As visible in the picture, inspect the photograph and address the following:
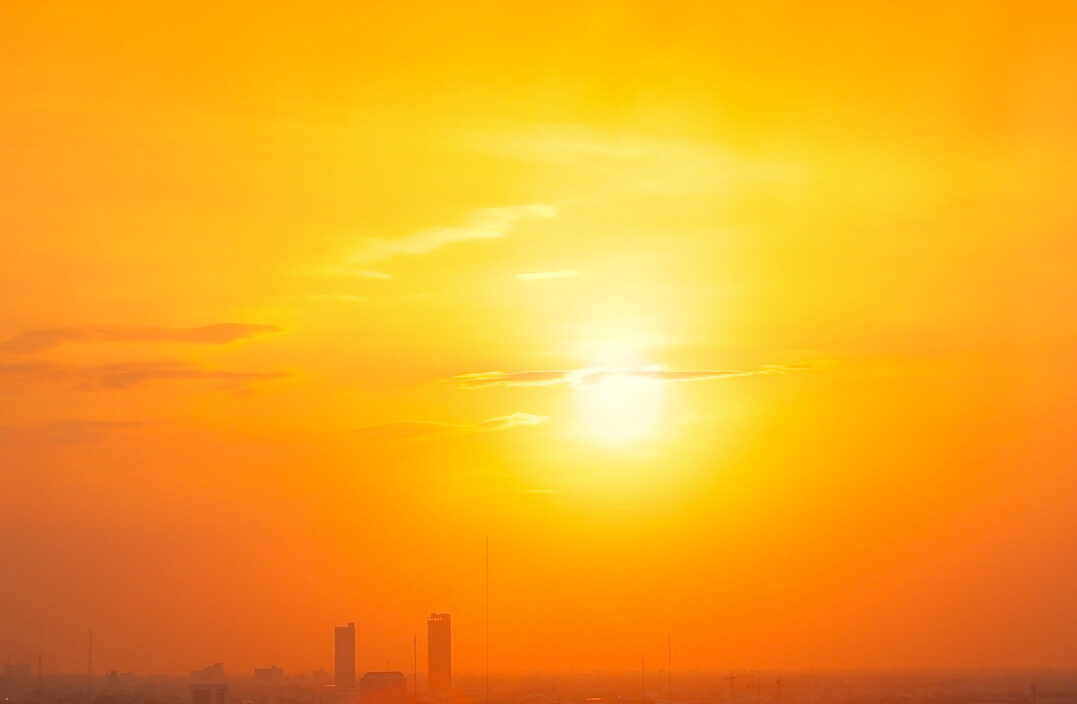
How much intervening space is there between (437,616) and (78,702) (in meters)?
18.0

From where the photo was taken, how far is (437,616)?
74.6m

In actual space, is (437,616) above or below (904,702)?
above

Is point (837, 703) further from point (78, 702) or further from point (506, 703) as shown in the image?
point (78, 702)

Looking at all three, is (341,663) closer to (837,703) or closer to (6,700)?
(6,700)

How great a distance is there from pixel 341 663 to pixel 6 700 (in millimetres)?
20951

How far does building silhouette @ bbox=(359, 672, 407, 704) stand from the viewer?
67250 millimetres

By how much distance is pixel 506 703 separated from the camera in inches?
2744

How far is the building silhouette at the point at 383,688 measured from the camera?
67.2 meters

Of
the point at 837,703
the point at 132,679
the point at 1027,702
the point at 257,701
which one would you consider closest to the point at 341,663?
the point at 257,701

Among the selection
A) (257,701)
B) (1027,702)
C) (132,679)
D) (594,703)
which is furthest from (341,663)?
(132,679)

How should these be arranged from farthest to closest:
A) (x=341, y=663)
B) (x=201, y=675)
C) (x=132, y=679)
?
1. (x=132, y=679)
2. (x=201, y=675)
3. (x=341, y=663)

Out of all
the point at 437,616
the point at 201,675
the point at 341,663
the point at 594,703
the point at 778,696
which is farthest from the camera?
the point at 201,675

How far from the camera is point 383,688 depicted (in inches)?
2773

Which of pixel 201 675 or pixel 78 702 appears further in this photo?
pixel 201 675
